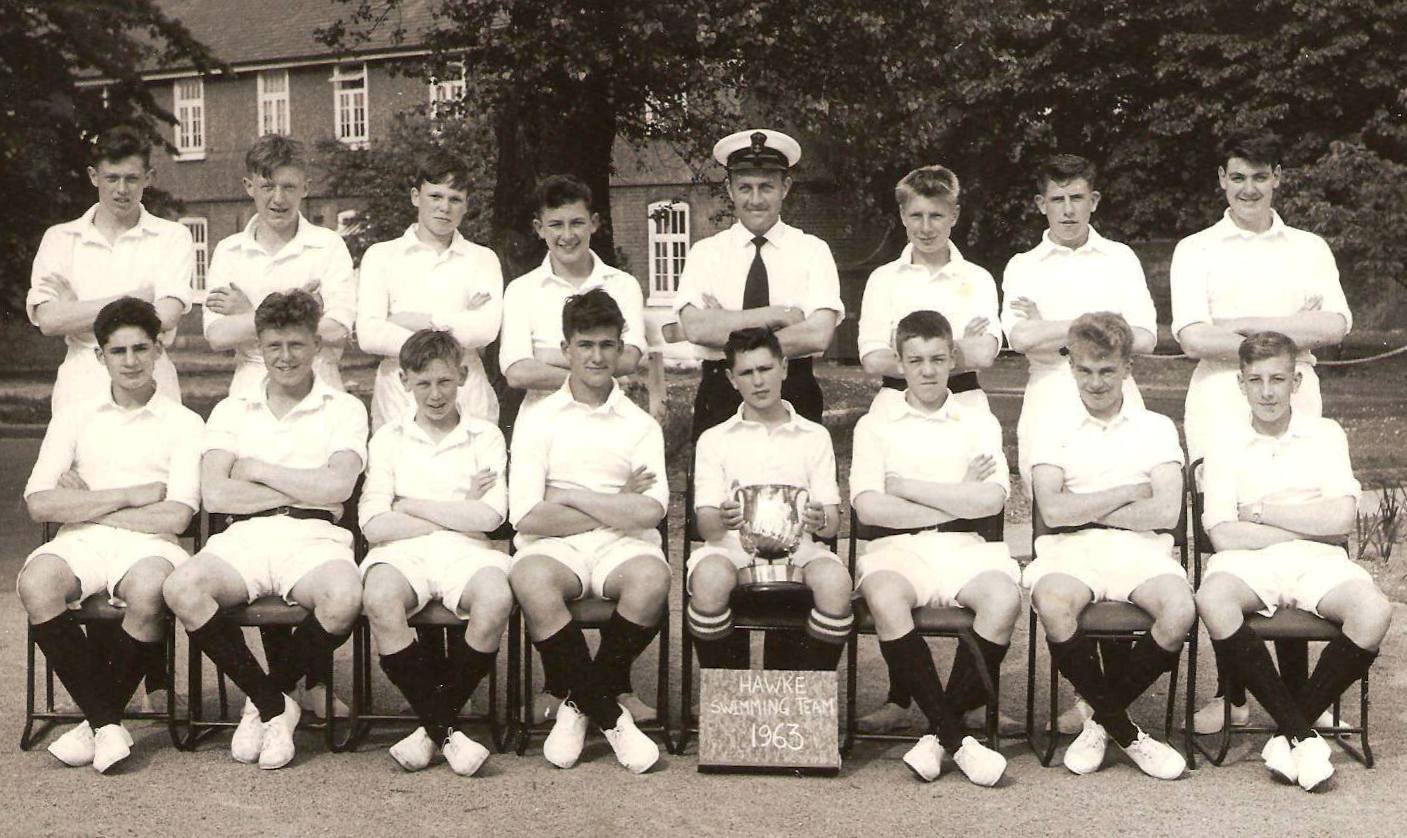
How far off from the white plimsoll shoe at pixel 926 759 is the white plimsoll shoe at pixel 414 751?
1528mm

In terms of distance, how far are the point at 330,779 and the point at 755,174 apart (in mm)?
2685

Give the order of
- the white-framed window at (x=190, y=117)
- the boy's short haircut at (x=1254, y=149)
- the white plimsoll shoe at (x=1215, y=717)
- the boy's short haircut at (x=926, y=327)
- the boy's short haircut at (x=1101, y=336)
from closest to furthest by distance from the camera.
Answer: the boy's short haircut at (x=1101, y=336), the boy's short haircut at (x=926, y=327), the white plimsoll shoe at (x=1215, y=717), the boy's short haircut at (x=1254, y=149), the white-framed window at (x=190, y=117)

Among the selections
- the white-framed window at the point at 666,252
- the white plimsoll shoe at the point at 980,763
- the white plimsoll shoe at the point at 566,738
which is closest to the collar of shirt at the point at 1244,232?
the white plimsoll shoe at the point at 980,763

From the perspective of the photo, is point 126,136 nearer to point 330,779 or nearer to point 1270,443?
point 330,779

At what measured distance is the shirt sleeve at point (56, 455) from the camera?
228 inches

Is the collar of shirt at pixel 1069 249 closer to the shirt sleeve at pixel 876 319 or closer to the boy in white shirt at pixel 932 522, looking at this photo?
the shirt sleeve at pixel 876 319

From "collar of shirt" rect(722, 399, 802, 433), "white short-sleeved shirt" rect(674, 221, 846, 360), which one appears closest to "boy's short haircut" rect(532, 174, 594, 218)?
"white short-sleeved shirt" rect(674, 221, 846, 360)

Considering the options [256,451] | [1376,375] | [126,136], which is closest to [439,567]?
[256,451]

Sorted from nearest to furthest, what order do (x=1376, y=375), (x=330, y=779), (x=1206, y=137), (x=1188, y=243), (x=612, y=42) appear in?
(x=330, y=779) → (x=1188, y=243) → (x=612, y=42) → (x=1376, y=375) → (x=1206, y=137)

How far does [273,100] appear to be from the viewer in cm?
3944

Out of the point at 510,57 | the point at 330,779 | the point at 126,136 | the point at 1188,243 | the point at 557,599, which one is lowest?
the point at 330,779

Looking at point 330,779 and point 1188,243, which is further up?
point 1188,243

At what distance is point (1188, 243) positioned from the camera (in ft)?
20.3

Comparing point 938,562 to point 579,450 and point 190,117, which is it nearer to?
point 579,450
